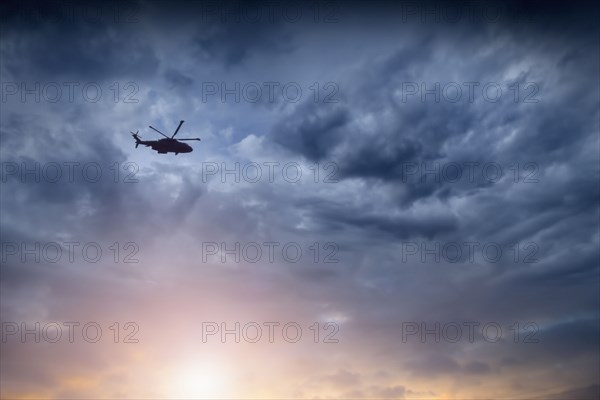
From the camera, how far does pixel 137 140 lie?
75.9m

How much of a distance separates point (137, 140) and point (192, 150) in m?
10.7

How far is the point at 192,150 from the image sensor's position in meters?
76.5
